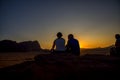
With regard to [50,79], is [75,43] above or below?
above

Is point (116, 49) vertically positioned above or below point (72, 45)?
below

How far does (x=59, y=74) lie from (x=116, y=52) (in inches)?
281

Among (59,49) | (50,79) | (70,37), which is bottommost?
(50,79)

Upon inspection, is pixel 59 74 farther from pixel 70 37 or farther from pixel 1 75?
pixel 70 37

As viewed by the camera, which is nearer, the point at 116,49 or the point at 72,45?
the point at 72,45

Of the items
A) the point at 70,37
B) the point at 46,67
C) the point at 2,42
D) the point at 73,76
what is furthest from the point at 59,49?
the point at 2,42

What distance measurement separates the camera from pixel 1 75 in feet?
17.3

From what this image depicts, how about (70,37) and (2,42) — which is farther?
(2,42)

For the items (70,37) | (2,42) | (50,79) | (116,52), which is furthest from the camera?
(2,42)

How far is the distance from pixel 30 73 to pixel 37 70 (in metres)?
0.22

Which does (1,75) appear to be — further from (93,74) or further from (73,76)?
(93,74)

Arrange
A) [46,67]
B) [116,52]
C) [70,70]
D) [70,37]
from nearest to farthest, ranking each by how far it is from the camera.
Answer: [70,70] → [46,67] → [70,37] → [116,52]

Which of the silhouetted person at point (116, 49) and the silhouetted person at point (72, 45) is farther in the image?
the silhouetted person at point (116, 49)

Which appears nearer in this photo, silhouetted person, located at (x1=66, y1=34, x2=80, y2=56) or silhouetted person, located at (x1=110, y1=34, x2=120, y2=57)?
silhouetted person, located at (x1=66, y1=34, x2=80, y2=56)
